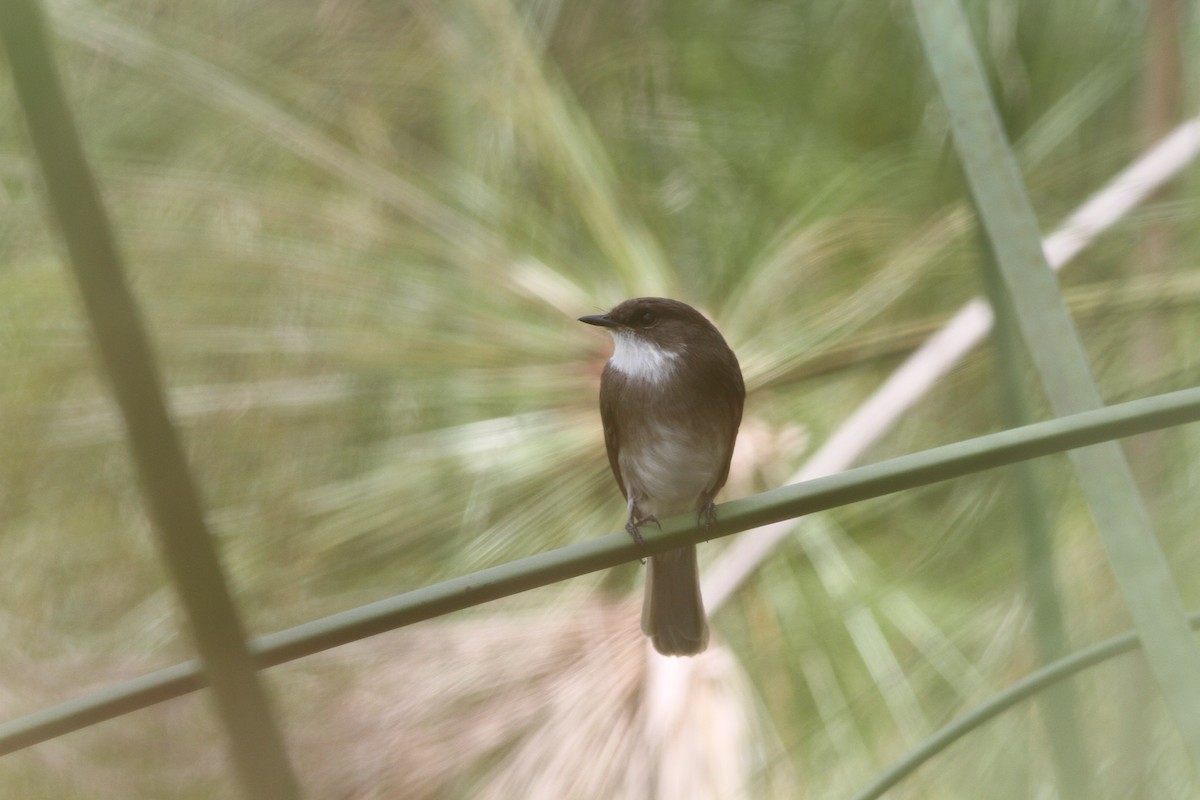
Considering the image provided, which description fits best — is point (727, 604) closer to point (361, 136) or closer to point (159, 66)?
point (361, 136)

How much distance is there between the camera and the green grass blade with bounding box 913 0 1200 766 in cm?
95

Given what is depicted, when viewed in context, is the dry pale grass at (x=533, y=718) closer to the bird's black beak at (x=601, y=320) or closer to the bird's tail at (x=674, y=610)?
the bird's tail at (x=674, y=610)

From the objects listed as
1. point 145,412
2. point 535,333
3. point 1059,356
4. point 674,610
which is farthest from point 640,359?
point 145,412

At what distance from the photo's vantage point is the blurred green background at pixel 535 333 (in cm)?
151

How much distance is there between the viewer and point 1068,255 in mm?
Result: 1708

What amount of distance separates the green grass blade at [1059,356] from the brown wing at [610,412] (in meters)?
0.67

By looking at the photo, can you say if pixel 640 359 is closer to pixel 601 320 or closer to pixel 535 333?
pixel 601 320

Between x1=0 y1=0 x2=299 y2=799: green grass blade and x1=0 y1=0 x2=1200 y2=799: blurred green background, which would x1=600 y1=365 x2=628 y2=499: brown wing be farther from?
x1=0 y1=0 x2=299 y2=799: green grass blade

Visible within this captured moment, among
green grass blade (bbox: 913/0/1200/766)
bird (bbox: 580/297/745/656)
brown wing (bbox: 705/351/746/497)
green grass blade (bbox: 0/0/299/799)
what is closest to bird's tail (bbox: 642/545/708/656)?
bird (bbox: 580/297/745/656)

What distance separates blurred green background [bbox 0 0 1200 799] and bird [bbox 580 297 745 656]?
109 mm

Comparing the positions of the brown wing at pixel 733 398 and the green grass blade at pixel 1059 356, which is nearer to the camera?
the green grass blade at pixel 1059 356

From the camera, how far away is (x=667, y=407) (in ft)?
5.60

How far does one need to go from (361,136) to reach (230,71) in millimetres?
225

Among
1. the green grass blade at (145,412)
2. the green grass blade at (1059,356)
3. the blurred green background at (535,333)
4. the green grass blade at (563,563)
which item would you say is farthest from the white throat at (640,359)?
the green grass blade at (145,412)
